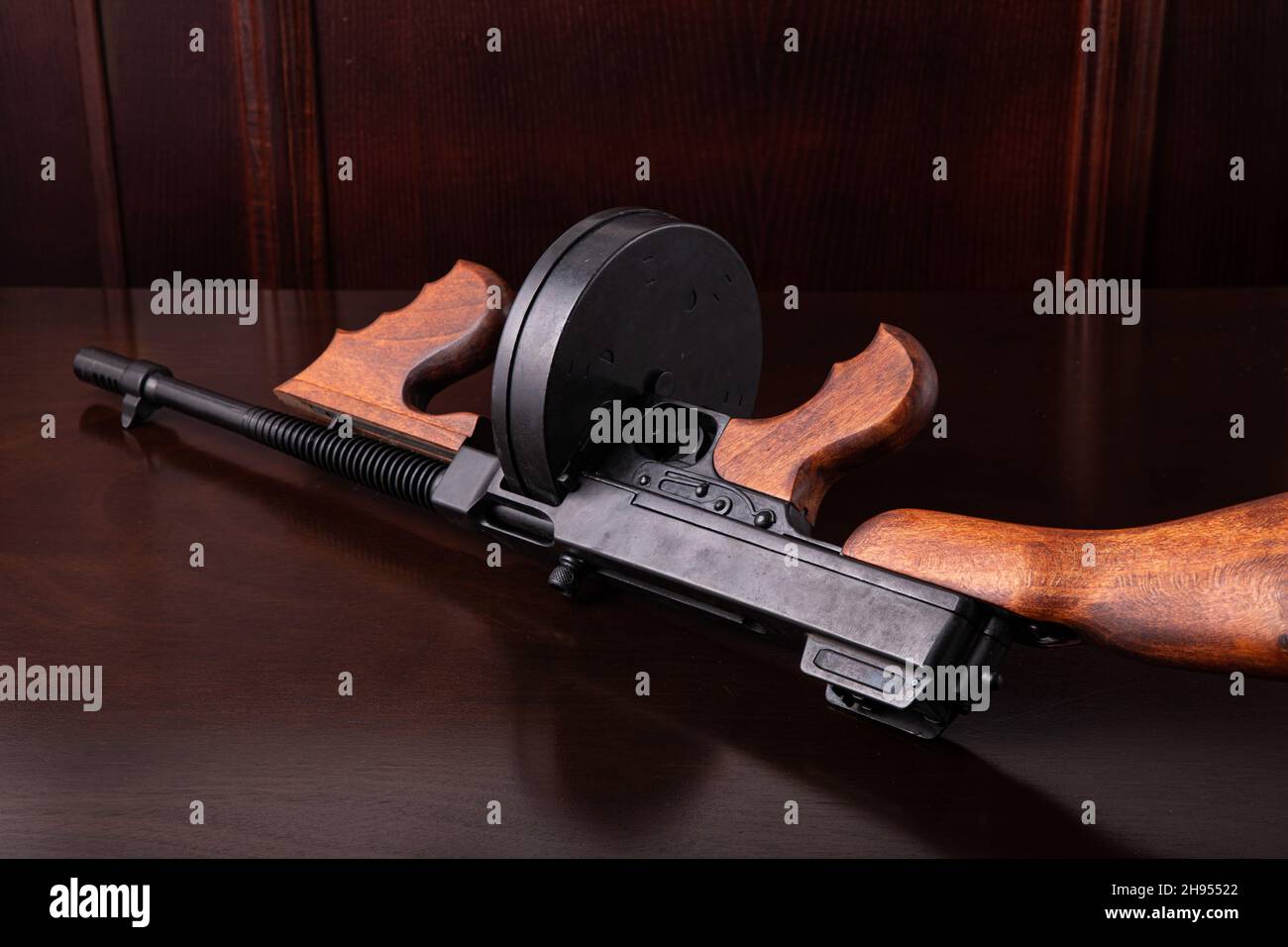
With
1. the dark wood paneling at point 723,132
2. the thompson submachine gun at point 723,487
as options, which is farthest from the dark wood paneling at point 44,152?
the thompson submachine gun at point 723,487

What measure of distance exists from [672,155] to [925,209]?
14.4 inches

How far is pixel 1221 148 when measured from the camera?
180cm

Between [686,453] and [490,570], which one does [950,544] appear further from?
[490,570]

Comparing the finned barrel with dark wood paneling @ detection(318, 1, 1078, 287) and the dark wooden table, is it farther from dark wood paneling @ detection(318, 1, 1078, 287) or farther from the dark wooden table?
dark wood paneling @ detection(318, 1, 1078, 287)

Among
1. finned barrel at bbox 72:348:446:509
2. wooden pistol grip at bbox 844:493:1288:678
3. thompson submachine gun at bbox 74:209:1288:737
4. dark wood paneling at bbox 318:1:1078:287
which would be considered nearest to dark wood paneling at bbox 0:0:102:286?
dark wood paneling at bbox 318:1:1078:287

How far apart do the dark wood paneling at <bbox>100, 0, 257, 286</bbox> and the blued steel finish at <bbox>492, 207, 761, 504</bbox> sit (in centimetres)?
117

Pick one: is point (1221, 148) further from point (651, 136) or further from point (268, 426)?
point (268, 426)

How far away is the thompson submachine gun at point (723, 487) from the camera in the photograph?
0.63 m

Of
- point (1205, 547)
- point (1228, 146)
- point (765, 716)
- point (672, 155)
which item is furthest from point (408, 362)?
point (1228, 146)

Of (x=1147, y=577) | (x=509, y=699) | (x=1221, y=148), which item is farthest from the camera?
(x=1221, y=148)

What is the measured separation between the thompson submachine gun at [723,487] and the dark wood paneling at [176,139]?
91cm

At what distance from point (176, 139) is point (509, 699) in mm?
1381

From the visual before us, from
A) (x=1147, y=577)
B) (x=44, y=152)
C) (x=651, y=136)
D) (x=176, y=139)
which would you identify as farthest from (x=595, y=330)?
(x=44, y=152)

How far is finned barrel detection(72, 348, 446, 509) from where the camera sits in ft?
3.09
